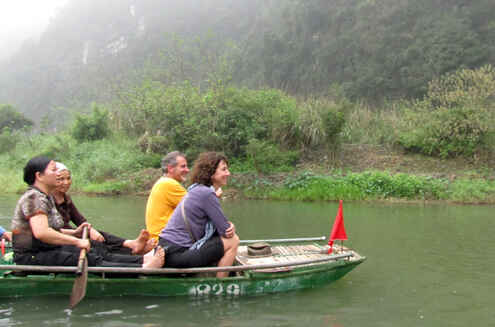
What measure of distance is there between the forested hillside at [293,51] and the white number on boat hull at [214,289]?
17.4 metres

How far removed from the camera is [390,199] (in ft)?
50.0

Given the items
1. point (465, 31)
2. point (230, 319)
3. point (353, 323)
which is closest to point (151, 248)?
point (230, 319)

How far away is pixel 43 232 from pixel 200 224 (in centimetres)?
165

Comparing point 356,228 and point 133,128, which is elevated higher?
point 133,128

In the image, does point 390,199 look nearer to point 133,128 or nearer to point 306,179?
point 306,179

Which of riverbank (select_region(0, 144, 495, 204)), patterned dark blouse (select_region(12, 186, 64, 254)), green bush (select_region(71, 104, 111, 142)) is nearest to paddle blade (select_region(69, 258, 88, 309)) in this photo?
patterned dark blouse (select_region(12, 186, 64, 254))

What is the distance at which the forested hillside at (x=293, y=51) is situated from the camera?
3047 cm

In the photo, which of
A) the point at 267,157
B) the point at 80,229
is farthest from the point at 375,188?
the point at 80,229

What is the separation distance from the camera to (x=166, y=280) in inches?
197

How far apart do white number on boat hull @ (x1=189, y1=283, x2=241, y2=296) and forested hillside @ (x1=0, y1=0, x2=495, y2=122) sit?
17.4 m

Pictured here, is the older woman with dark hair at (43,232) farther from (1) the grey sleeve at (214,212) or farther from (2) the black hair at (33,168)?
(1) the grey sleeve at (214,212)

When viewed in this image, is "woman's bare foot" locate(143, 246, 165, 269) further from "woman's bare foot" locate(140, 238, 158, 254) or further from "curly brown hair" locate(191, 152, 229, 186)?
"curly brown hair" locate(191, 152, 229, 186)

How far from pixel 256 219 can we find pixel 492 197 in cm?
887

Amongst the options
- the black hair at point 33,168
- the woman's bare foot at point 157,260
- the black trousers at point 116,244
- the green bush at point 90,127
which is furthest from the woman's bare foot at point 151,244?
the green bush at point 90,127
